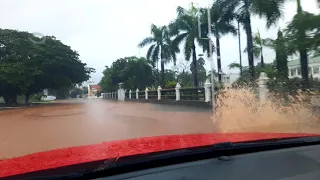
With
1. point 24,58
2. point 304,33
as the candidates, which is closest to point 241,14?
point 304,33

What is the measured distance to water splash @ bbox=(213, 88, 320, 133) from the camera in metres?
6.94

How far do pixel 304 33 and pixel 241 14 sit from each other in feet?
47.9

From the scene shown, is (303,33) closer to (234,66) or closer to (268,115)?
(268,115)

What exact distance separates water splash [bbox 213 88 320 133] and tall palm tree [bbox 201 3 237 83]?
12816 mm

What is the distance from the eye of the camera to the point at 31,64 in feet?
109

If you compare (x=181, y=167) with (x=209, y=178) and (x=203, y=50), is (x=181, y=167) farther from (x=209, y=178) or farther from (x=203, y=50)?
(x=203, y=50)

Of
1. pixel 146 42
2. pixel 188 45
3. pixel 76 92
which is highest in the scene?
pixel 146 42

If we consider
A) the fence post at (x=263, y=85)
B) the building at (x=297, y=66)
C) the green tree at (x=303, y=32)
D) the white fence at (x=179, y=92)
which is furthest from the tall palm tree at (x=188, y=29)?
the green tree at (x=303, y=32)

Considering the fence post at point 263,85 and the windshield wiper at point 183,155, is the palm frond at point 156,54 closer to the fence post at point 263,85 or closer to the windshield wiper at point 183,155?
the fence post at point 263,85

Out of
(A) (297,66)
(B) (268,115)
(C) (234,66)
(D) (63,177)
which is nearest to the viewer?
(D) (63,177)

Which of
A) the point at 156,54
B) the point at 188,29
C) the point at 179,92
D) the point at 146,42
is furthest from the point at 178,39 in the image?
the point at 146,42

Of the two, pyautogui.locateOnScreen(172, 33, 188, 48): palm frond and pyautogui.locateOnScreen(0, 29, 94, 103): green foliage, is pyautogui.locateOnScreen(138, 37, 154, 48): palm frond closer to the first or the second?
pyautogui.locateOnScreen(172, 33, 188, 48): palm frond

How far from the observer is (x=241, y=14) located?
19.9 meters

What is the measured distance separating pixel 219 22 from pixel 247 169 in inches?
859
